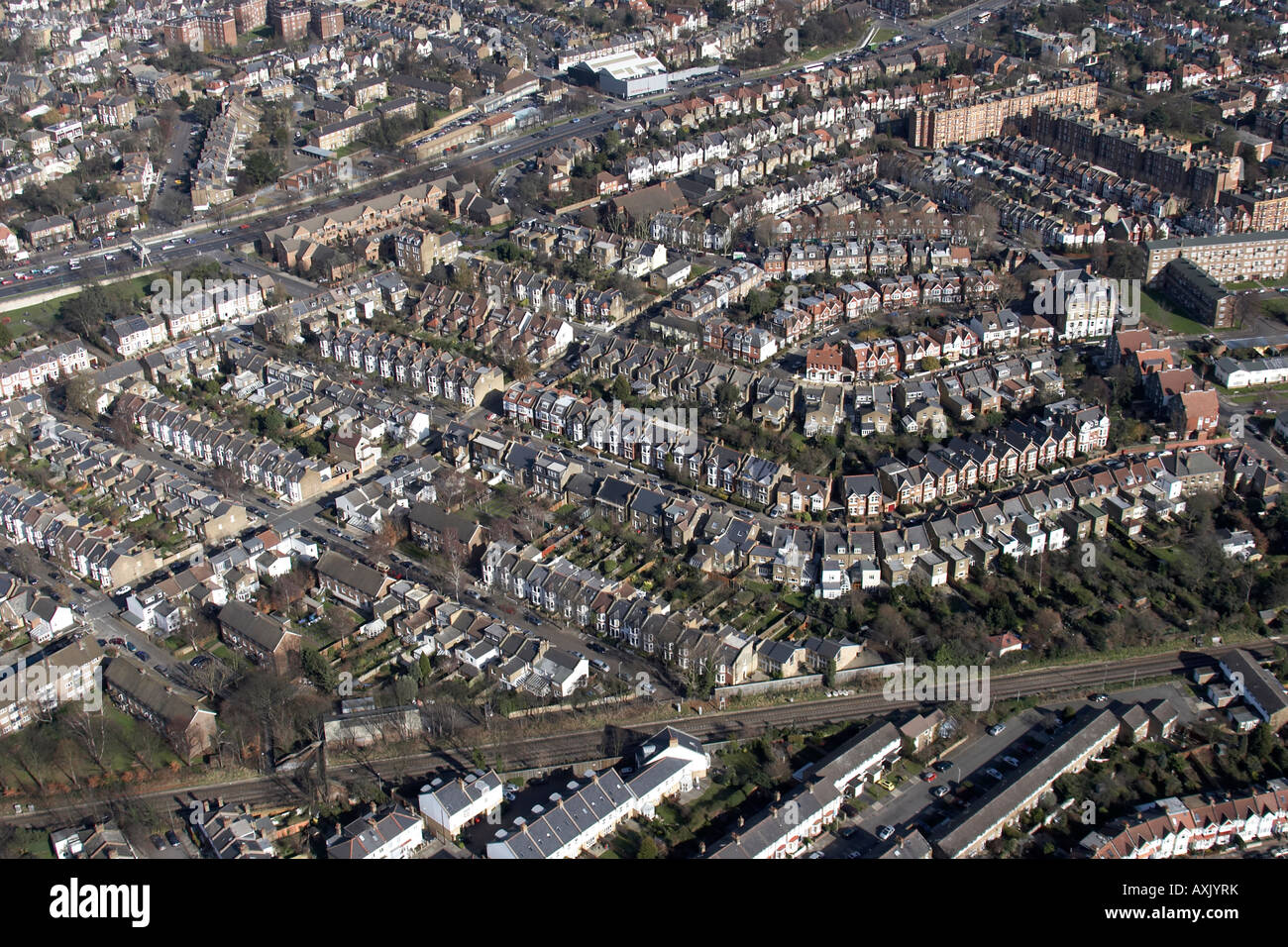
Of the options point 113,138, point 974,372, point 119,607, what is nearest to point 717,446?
point 974,372

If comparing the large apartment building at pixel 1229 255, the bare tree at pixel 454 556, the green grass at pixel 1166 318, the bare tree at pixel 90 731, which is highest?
the large apartment building at pixel 1229 255

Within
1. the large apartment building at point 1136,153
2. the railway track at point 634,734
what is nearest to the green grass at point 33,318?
the railway track at point 634,734

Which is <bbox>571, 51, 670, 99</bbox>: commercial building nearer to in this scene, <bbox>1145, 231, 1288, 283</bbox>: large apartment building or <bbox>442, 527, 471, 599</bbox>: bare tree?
<bbox>1145, 231, 1288, 283</bbox>: large apartment building

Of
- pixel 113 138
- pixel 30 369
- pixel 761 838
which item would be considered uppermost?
pixel 113 138

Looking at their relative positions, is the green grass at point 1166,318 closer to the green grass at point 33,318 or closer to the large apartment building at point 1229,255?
the large apartment building at point 1229,255

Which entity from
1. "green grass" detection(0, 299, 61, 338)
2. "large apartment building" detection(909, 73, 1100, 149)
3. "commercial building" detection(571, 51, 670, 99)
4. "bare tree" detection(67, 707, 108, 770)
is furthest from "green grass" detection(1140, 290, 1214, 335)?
"green grass" detection(0, 299, 61, 338)

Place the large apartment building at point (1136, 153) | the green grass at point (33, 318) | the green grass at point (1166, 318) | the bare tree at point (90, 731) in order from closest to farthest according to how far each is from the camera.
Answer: the bare tree at point (90, 731) → the green grass at point (1166, 318) → the green grass at point (33, 318) → the large apartment building at point (1136, 153)

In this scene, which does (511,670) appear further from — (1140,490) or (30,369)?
(30,369)

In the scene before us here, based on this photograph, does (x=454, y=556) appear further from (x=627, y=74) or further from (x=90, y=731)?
(x=627, y=74)

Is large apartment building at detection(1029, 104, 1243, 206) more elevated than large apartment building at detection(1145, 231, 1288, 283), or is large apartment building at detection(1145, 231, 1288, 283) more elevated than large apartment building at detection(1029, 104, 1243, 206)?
large apartment building at detection(1029, 104, 1243, 206)

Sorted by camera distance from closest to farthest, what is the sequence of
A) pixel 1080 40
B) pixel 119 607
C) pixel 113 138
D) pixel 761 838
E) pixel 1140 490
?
pixel 761 838 → pixel 119 607 → pixel 1140 490 → pixel 113 138 → pixel 1080 40

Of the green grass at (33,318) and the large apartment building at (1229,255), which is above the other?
the green grass at (33,318)
